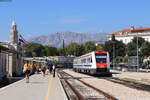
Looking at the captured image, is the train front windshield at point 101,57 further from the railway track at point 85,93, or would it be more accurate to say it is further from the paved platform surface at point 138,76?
the railway track at point 85,93

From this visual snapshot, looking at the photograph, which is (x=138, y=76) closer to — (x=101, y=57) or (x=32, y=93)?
(x=101, y=57)

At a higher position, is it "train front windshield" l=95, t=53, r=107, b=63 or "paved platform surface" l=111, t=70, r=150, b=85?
"train front windshield" l=95, t=53, r=107, b=63

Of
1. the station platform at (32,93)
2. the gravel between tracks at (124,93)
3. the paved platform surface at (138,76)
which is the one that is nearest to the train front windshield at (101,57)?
the paved platform surface at (138,76)

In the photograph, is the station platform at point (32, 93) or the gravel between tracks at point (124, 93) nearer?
the station platform at point (32, 93)

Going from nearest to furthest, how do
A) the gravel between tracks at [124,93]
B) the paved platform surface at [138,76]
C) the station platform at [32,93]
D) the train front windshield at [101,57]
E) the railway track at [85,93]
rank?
the station platform at [32,93]
the railway track at [85,93]
the gravel between tracks at [124,93]
the paved platform surface at [138,76]
the train front windshield at [101,57]

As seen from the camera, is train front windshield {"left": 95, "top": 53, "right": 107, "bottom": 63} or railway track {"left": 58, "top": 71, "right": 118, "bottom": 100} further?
train front windshield {"left": 95, "top": 53, "right": 107, "bottom": 63}

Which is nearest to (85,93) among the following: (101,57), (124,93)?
(124,93)

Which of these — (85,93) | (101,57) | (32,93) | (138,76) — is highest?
(101,57)

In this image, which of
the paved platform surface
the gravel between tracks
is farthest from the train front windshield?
the gravel between tracks

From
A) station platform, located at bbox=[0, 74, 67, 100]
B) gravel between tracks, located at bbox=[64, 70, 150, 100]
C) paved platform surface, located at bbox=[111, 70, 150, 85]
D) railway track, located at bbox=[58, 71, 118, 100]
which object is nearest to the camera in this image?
station platform, located at bbox=[0, 74, 67, 100]

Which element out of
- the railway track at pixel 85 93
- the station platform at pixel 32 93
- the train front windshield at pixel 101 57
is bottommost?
the railway track at pixel 85 93

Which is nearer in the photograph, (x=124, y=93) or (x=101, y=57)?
(x=124, y=93)

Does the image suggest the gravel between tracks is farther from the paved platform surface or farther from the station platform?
the paved platform surface

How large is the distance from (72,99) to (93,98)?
124 cm
